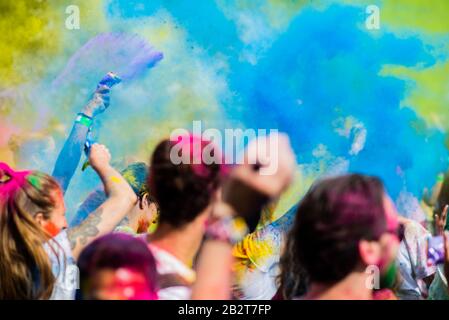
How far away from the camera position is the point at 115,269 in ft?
5.97

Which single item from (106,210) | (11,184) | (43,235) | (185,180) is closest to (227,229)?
(185,180)

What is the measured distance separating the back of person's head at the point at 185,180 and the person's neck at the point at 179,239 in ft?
0.05

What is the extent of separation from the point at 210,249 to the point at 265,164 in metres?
0.23

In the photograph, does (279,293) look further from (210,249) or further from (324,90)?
(324,90)

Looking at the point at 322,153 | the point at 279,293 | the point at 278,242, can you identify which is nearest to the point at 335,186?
the point at 279,293

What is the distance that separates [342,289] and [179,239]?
0.44 meters

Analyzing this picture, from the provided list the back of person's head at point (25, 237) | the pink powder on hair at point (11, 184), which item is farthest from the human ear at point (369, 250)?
the pink powder on hair at point (11, 184)

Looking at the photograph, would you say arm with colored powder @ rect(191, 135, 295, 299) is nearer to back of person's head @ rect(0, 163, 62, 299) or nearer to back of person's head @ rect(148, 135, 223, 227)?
back of person's head @ rect(148, 135, 223, 227)

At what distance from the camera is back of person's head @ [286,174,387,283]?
1851 millimetres

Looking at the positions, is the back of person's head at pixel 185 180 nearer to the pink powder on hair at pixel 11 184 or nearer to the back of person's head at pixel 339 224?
the back of person's head at pixel 339 224

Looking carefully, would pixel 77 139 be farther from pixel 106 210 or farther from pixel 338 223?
pixel 338 223

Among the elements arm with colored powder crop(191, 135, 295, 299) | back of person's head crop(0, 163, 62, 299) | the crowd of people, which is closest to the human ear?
the crowd of people

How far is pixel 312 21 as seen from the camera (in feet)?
16.5

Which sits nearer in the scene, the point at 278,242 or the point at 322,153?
the point at 278,242
